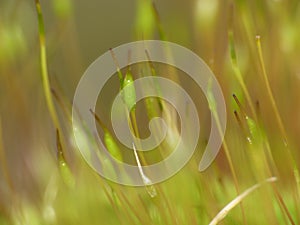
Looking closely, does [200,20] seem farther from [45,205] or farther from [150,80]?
[45,205]

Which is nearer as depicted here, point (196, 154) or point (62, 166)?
point (62, 166)

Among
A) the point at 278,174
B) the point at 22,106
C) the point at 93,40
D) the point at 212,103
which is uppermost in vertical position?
the point at 93,40

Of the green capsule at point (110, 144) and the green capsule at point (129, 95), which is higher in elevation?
the green capsule at point (129, 95)

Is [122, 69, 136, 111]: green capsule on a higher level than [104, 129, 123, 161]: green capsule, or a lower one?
higher

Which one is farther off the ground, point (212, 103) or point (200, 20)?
point (200, 20)

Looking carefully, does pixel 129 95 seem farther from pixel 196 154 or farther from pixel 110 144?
pixel 196 154

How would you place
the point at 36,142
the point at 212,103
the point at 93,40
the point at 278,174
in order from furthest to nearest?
the point at 93,40 < the point at 36,142 < the point at 278,174 < the point at 212,103

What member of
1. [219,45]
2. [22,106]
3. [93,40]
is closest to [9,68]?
[22,106]

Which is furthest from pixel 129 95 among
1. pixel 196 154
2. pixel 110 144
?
pixel 196 154

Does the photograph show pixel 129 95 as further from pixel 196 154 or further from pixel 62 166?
pixel 196 154

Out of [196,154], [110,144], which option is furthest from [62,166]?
[196,154]

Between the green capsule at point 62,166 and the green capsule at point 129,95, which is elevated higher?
the green capsule at point 129,95
